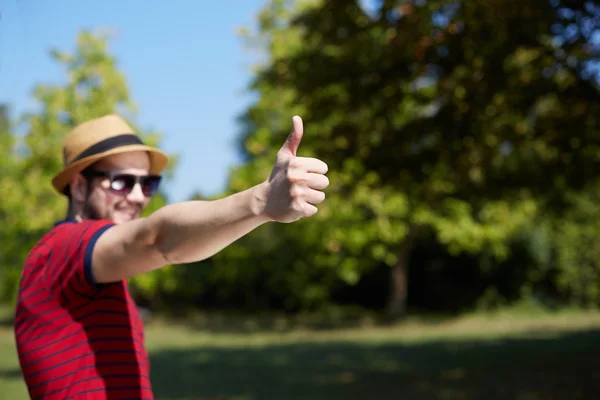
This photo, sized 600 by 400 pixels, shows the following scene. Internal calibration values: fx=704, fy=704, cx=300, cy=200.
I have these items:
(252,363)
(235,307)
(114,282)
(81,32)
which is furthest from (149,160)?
(235,307)

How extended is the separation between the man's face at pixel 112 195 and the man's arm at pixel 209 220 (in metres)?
0.35

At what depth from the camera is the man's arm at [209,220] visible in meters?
1.63

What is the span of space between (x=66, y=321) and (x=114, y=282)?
0.57 feet

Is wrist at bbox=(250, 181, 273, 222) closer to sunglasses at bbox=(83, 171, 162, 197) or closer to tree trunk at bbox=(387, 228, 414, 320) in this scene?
sunglasses at bbox=(83, 171, 162, 197)

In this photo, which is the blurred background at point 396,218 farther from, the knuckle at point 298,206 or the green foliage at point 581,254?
the knuckle at point 298,206

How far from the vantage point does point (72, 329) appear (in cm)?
206

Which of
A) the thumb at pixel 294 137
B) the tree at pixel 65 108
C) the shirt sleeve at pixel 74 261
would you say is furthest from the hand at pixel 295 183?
the tree at pixel 65 108

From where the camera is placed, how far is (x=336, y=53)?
9.61 m

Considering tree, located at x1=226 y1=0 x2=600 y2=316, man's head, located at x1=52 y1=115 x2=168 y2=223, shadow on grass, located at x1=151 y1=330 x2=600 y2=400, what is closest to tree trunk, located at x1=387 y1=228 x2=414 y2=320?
shadow on grass, located at x1=151 y1=330 x2=600 y2=400

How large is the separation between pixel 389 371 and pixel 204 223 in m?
11.4

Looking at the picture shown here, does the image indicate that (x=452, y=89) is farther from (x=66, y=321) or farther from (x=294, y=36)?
(x=294, y=36)

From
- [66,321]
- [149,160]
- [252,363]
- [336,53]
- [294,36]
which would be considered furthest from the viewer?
[294,36]

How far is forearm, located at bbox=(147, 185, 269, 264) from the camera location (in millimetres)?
1722

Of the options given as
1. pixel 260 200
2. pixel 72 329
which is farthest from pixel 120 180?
pixel 260 200
